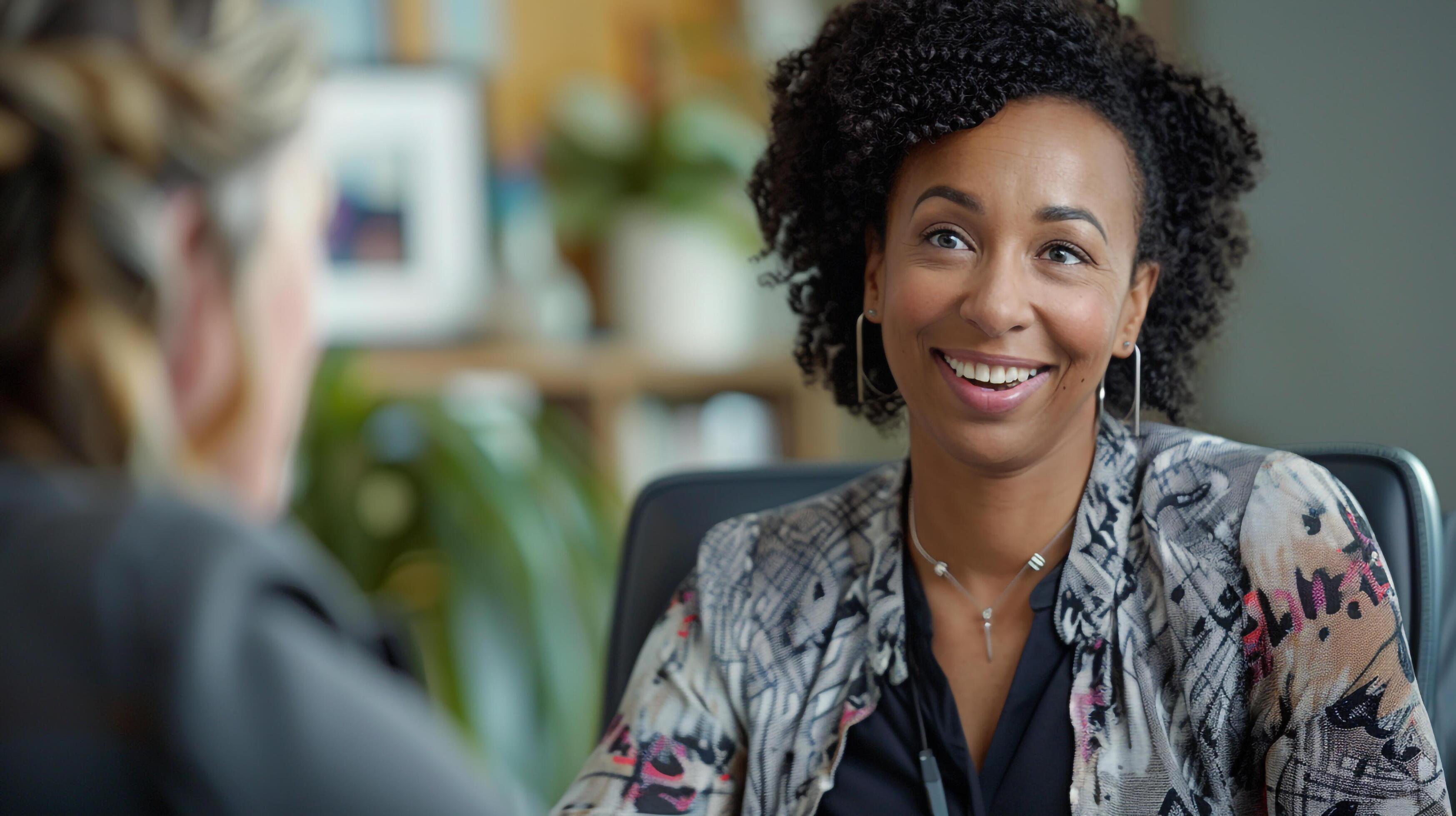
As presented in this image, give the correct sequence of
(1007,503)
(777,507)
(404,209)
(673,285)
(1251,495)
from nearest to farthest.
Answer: (1251,495) < (1007,503) < (777,507) < (404,209) < (673,285)

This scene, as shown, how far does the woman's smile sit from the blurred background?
1.27 ft

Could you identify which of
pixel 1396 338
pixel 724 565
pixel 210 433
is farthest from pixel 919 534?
pixel 1396 338

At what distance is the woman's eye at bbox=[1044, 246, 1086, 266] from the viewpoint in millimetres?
1135

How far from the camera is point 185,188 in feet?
1.93

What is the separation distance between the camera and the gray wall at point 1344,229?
1.69m

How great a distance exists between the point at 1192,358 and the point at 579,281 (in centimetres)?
196

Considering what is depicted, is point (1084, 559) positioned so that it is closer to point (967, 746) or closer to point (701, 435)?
point (967, 746)

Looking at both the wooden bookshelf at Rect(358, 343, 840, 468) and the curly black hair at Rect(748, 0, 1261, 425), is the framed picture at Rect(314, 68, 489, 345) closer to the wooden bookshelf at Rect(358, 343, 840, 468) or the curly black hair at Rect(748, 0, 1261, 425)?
the wooden bookshelf at Rect(358, 343, 840, 468)

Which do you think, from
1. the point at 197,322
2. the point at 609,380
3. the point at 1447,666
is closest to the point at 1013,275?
the point at 1447,666

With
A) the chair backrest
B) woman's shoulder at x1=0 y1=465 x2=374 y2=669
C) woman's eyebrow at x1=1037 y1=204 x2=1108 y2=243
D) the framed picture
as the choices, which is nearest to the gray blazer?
woman's shoulder at x1=0 y1=465 x2=374 y2=669

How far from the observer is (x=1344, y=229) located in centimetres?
183

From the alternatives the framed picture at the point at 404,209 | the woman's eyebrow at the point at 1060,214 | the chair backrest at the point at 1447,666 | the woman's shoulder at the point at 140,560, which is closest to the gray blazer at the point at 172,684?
the woman's shoulder at the point at 140,560

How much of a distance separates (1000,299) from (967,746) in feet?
1.34

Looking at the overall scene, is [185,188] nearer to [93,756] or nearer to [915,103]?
[93,756]
